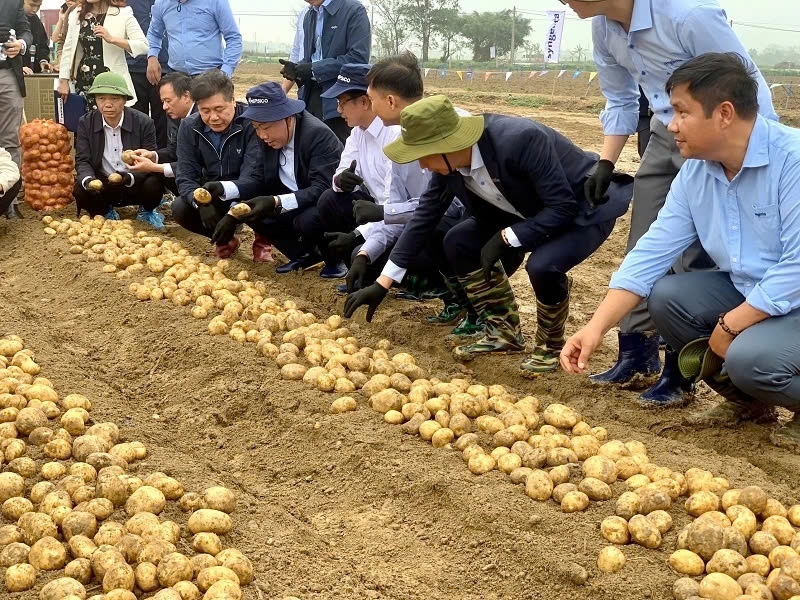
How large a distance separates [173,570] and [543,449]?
52.9 inches

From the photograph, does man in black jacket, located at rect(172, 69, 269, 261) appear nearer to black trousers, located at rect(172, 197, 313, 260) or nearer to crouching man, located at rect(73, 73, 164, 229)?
black trousers, located at rect(172, 197, 313, 260)

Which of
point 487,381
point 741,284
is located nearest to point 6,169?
point 487,381

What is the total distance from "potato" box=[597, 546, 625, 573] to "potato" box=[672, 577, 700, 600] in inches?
7.0

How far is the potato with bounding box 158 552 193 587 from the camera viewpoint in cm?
228

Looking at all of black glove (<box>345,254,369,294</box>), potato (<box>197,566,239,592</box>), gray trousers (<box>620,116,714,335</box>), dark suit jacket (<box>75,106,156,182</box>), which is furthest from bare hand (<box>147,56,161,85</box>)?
potato (<box>197,566,239,592</box>)

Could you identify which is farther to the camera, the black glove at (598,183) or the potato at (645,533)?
the black glove at (598,183)

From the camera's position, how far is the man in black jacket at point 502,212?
3.57 m

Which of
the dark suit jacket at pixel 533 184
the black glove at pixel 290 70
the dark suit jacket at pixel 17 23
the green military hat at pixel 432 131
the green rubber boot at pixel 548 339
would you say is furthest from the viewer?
the dark suit jacket at pixel 17 23

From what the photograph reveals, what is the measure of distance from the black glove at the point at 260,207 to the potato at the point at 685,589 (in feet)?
12.2

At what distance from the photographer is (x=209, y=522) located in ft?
8.33

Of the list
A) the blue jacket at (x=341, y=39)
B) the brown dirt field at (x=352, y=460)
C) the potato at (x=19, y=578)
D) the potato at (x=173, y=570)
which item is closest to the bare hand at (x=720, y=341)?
the brown dirt field at (x=352, y=460)

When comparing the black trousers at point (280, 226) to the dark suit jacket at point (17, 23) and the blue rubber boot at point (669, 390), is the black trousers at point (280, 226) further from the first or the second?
the blue rubber boot at point (669, 390)

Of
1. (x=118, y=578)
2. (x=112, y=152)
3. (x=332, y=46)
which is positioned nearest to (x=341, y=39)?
(x=332, y=46)

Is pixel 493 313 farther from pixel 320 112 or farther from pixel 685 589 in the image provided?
pixel 320 112
